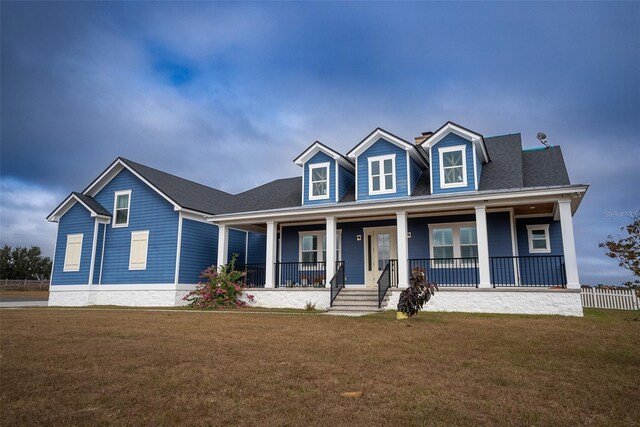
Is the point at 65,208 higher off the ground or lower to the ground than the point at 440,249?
higher

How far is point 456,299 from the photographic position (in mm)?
13250

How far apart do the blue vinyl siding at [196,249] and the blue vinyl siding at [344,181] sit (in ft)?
23.7

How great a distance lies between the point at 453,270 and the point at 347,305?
13.9 feet

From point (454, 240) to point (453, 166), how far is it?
9.41 ft

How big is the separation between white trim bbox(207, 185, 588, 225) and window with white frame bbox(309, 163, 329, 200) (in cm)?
144

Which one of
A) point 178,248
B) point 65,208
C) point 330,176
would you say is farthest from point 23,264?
point 330,176

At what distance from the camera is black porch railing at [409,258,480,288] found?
15.2 m

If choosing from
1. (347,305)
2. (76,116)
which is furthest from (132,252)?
(347,305)

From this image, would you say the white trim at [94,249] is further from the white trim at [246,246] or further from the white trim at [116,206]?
the white trim at [246,246]

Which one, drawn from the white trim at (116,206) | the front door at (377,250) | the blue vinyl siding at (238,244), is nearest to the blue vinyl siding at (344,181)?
the front door at (377,250)

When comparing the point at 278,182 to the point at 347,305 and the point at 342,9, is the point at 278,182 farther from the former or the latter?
the point at 342,9

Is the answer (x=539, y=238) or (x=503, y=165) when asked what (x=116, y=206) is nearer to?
(x=503, y=165)

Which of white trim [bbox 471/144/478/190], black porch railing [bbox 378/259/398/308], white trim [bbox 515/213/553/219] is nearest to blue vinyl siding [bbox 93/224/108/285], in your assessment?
Answer: black porch railing [bbox 378/259/398/308]

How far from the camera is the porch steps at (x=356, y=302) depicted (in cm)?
1341
